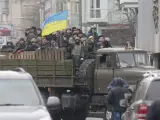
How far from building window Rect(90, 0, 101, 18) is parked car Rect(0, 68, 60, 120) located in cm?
4895

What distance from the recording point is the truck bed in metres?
20.1

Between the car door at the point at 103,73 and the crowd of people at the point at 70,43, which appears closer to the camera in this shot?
the car door at the point at 103,73

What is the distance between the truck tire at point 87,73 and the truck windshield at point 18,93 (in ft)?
29.6

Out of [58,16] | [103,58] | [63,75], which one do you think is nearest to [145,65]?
[103,58]

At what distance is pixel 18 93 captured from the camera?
34.1 feet

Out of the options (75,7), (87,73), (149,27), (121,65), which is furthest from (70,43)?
(75,7)

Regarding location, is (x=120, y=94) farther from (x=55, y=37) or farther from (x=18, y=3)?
(x=18, y=3)

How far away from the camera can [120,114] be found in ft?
51.3

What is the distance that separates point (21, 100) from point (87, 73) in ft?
31.7

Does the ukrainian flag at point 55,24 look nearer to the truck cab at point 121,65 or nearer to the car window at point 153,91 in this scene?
the truck cab at point 121,65

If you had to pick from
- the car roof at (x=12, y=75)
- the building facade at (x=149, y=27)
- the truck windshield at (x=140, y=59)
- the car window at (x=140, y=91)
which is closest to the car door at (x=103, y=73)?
the truck windshield at (x=140, y=59)

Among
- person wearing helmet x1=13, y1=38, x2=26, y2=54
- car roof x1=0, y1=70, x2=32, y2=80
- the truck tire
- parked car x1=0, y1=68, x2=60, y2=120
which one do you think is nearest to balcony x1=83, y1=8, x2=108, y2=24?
person wearing helmet x1=13, y1=38, x2=26, y2=54

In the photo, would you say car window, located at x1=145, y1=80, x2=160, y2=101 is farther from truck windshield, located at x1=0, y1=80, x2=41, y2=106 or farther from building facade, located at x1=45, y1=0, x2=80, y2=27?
building facade, located at x1=45, y1=0, x2=80, y2=27

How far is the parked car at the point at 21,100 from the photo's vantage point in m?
9.23
